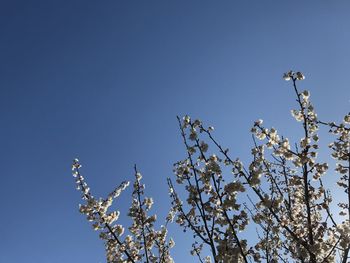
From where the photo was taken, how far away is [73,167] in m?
9.46

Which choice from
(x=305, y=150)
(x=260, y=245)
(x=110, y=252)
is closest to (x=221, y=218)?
(x=260, y=245)

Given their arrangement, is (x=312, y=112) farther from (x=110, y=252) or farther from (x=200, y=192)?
(x=110, y=252)

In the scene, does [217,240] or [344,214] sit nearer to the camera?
[217,240]

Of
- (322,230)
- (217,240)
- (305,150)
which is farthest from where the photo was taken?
(305,150)

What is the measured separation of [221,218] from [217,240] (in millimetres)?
382

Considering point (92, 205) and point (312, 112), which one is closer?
point (312, 112)

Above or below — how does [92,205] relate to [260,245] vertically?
above

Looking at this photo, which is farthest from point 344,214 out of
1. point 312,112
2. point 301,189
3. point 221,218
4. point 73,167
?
point 73,167

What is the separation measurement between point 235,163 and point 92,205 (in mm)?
3746

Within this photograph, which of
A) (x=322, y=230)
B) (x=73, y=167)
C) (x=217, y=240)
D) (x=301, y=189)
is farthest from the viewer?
(x=73, y=167)

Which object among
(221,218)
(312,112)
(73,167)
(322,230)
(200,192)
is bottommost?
(322,230)

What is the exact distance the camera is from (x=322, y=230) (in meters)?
6.93

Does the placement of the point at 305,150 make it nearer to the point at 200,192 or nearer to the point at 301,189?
the point at 301,189

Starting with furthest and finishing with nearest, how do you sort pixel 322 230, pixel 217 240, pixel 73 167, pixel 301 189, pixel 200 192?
pixel 73 167, pixel 301 189, pixel 322 230, pixel 200 192, pixel 217 240
